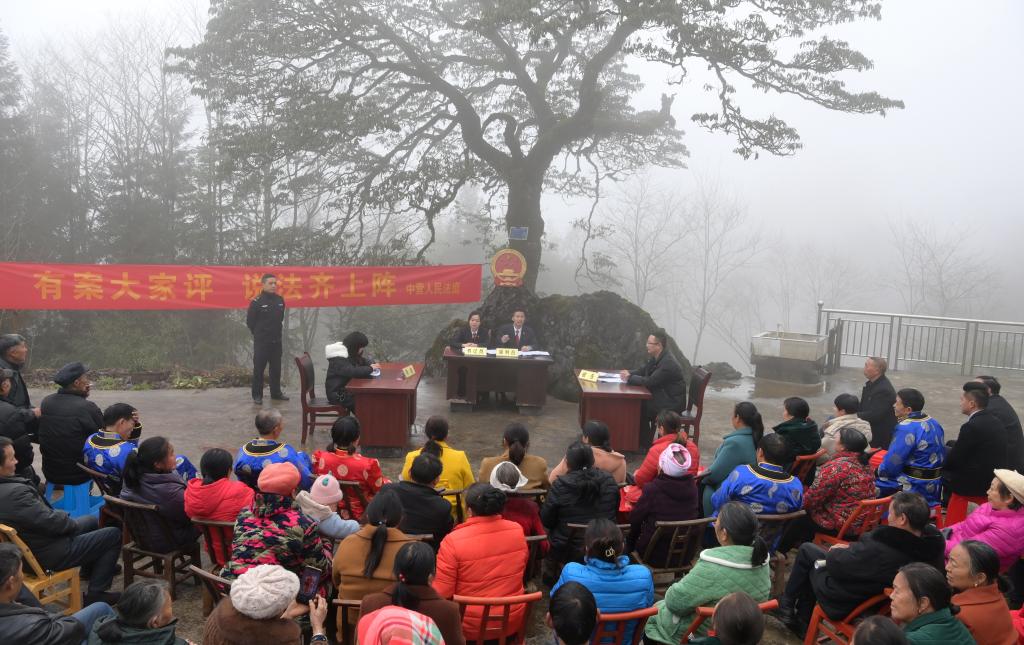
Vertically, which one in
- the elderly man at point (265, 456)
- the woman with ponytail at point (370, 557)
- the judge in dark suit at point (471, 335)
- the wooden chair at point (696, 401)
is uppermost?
the judge in dark suit at point (471, 335)

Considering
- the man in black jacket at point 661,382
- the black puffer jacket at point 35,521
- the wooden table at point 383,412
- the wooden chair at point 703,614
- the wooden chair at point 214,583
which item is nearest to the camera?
the wooden chair at point 703,614

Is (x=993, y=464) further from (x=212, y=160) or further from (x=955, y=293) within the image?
(x=955, y=293)

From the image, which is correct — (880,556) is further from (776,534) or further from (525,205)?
(525,205)

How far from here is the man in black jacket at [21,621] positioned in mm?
2348

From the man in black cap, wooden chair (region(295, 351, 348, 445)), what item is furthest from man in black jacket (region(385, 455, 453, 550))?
wooden chair (region(295, 351, 348, 445))

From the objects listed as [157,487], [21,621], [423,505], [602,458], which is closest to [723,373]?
[602,458]

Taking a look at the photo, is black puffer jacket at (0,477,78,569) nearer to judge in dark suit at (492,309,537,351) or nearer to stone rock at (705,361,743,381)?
judge in dark suit at (492,309,537,351)

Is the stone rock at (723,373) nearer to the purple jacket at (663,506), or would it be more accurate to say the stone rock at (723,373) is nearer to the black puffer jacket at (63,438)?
the purple jacket at (663,506)

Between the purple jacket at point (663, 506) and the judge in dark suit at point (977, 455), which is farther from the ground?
the judge in dark suit at point (977, 455)

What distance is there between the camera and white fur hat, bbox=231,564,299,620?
2.30 m

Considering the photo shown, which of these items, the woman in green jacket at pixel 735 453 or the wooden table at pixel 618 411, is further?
the wooden table at pixel 618 411

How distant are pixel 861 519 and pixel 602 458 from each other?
5.16 feet

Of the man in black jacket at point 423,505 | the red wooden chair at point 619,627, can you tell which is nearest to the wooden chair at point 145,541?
the man in black jacket at point 423,505

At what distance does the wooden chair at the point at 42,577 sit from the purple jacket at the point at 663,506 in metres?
2.95
